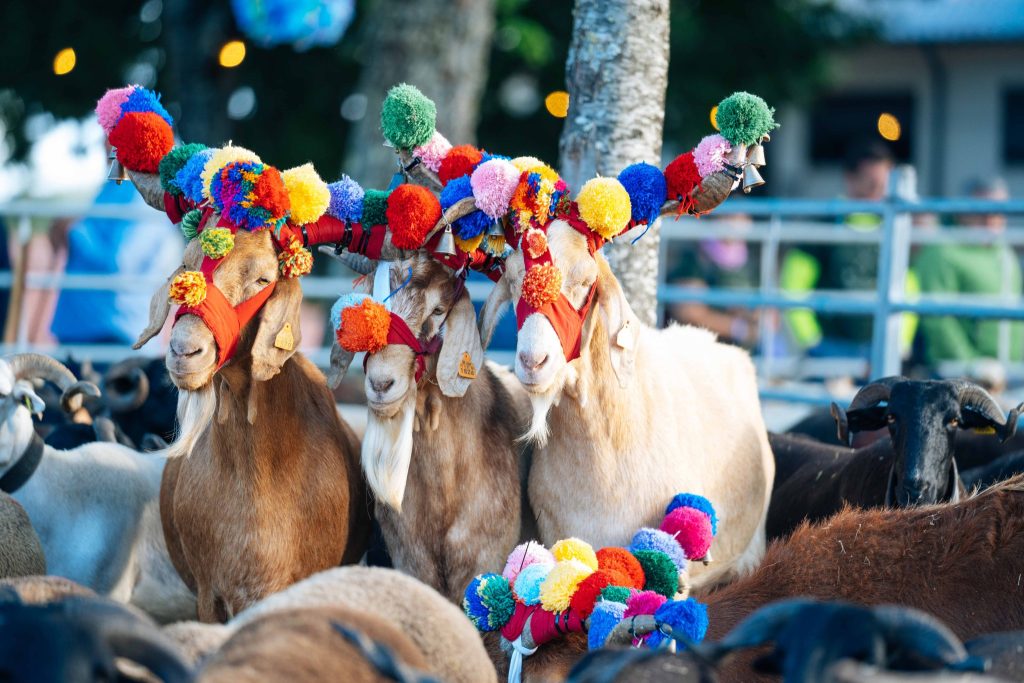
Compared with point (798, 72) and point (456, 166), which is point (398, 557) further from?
point (798, 72)

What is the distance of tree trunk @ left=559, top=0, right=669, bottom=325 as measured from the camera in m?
5.19

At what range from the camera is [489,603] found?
12.4 ft

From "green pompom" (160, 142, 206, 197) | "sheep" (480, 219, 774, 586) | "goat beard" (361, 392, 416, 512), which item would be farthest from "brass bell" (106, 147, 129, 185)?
"sheep" (480, 219, 774, 586)

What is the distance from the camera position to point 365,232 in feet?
13.8

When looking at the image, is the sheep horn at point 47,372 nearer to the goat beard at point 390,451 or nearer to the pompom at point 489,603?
the goat beard at point 390,451

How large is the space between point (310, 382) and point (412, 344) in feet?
1.85

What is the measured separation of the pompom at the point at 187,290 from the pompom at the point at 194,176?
1.19ft

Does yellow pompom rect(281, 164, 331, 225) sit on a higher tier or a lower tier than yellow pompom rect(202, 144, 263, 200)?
lower

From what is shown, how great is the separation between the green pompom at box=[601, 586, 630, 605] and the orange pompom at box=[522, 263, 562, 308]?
901 mm

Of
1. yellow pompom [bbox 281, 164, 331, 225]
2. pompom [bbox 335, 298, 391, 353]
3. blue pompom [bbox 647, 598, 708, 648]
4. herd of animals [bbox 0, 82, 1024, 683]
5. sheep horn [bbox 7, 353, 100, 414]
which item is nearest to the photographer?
herd of animals [bbox 0, 82, 1024, 683]

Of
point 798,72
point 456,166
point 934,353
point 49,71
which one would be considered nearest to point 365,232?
point 456,166

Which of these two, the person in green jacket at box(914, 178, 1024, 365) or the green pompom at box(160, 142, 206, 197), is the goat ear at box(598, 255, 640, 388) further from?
the person in green jacket at box(914, 178, 1024, 365)

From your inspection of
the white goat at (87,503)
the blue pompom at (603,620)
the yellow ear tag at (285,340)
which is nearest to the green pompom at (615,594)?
the blue pompom at (603,620)

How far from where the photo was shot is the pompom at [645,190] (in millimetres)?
4141
